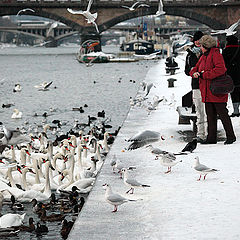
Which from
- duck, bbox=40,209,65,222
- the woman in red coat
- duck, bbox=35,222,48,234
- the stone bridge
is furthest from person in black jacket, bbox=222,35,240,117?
the stone bridge

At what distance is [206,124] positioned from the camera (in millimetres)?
10562

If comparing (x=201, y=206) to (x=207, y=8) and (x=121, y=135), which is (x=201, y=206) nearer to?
(x=121, y=135)

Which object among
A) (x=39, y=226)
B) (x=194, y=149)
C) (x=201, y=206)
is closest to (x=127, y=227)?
(x=201, y=206)

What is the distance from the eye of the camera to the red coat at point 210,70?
9.53 m

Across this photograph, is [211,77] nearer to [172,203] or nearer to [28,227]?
[172,203]

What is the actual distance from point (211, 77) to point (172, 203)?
9.87 ft

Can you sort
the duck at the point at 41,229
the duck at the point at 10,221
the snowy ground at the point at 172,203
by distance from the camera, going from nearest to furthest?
the snowy ground at the point at 172,203, the duck at the point at 10,221, the duck at the point at 41,229

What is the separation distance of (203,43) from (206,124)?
5.21 ft

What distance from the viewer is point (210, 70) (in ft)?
31.4

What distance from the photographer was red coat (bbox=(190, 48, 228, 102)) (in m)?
9.53

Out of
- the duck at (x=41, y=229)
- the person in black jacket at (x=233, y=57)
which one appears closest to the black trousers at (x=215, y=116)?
the person in black jacket at (x=233, y=57)

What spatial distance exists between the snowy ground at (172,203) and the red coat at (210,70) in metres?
0.78

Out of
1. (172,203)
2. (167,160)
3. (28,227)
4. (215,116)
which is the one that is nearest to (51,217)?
(28,227)

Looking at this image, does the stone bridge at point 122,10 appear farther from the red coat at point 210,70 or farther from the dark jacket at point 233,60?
the red coat at point 210,70
